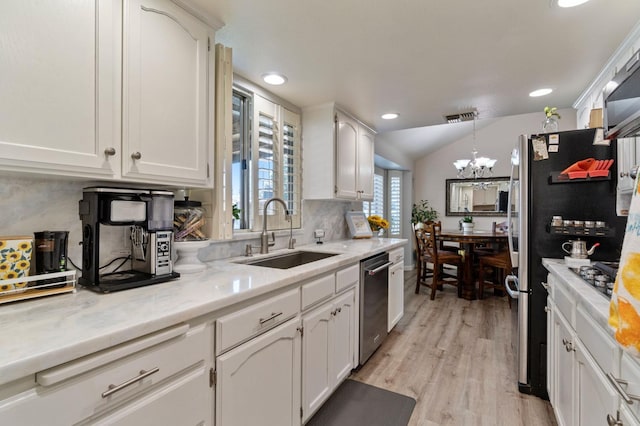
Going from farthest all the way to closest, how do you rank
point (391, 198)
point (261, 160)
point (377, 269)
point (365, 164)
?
point (391, 198), point (365, 164), point (377, 269), point (261, 160)

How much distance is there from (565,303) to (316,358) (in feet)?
4.32

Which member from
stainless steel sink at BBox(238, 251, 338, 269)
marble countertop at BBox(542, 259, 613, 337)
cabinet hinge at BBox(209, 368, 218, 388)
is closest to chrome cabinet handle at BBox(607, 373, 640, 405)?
marble countertop at BBox(542, 259, 613, 337)

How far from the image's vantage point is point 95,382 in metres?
0.76

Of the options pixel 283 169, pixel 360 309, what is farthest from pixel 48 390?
pixel 283 169

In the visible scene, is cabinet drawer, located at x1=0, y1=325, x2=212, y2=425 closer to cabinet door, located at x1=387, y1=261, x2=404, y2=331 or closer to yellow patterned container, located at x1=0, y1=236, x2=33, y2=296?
yellow patterned container, located at x1=0, y1=236, x2=33, y2=296

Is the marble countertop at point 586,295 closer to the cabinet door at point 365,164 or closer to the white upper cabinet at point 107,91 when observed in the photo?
the white upper cabinet at point 107,91

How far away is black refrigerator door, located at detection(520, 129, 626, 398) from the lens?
1883mm

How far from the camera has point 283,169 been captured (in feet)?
8.56

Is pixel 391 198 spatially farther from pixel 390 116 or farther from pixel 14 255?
pixel 14 255

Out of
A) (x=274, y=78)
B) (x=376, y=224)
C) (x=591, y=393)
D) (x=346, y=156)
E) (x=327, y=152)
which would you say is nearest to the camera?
(x=591, y=393)

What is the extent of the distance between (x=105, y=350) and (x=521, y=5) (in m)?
2.13

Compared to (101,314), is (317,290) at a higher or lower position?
lower

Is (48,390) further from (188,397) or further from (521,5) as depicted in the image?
(521,5)

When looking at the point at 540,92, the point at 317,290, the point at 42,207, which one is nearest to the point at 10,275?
the point at 42,207
